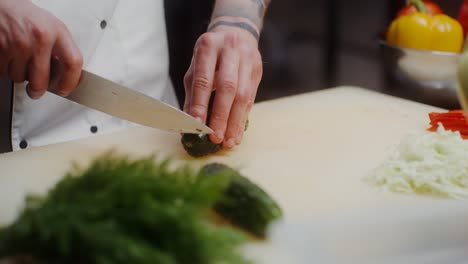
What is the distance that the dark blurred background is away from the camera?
248cm

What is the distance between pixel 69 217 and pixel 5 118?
0.99 m

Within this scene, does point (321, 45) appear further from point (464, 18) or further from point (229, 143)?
point (229, 143)

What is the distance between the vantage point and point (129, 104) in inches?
46.6

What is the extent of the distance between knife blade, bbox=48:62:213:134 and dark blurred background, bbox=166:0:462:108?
1261mm

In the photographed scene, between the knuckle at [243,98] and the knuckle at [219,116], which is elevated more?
the knuckle at [243,98]

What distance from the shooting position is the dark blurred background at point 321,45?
8.13 feet

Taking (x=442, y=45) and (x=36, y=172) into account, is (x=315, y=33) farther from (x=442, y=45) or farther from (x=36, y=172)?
(x=36, y=172)

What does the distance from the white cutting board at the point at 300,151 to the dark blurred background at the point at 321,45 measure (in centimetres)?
98

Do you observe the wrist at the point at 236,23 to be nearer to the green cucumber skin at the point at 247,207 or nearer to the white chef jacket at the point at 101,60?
the white chef jacket at the point at 101,60

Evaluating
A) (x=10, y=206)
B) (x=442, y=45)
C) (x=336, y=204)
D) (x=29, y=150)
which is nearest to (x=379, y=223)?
(x=336, y=204)

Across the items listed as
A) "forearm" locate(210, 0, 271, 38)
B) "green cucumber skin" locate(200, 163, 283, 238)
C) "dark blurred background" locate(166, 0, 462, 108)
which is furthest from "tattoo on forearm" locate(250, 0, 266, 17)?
"dark blurred background" locate(166, 0, 462, 108)

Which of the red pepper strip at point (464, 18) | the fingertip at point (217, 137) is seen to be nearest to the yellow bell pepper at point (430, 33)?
the red pepper strip at point (464, 18)

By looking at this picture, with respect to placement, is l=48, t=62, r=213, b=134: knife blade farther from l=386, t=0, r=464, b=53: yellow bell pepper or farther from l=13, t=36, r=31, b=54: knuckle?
l=386, t=0, r=464, b=53: yellow bell pepper

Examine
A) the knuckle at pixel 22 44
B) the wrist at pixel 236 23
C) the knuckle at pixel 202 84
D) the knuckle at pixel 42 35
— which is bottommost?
the knuckle at pixel 22 44
